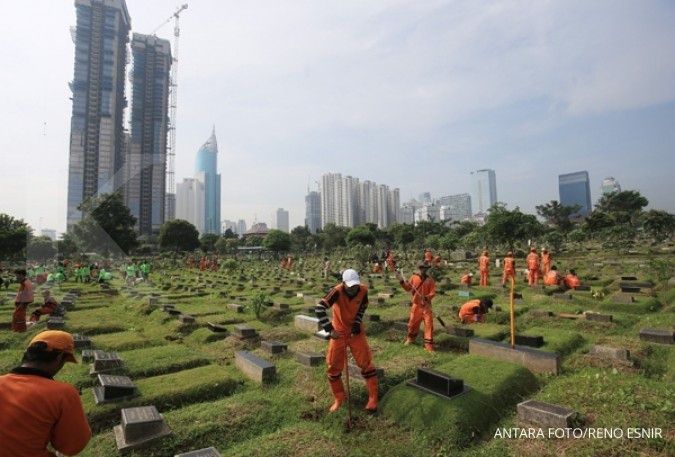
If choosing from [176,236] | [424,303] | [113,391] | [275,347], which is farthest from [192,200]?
[113,391]

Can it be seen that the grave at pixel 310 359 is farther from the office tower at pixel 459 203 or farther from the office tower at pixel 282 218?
the office tower at pixel 459 203

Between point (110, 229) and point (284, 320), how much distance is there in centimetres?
3458

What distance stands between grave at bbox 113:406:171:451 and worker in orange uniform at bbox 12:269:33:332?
6.16m

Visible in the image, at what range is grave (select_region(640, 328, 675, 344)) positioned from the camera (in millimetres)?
6910

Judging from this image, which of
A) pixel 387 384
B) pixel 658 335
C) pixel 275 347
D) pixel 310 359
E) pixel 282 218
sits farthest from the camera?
pixel 282 218

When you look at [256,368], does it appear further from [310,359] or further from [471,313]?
[471,313]

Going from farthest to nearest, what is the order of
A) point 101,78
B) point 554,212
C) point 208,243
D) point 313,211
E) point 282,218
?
point 282,218
point 313,211
point 208,243
point 101,78
point 554,212

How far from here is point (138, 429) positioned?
13.6 ft

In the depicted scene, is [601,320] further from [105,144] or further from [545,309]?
[105,144]

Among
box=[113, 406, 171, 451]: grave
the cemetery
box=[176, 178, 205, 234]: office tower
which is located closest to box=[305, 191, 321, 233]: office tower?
box=[176, 178, 205, 234]: office tower

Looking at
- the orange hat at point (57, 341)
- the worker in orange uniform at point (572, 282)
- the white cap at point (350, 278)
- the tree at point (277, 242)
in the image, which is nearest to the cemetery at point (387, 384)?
the white cap at point (350, 278)

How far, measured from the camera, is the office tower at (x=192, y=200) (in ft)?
403

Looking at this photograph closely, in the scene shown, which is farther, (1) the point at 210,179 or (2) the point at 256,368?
(1) the point at 210,179

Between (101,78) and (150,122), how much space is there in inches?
Result: 485
